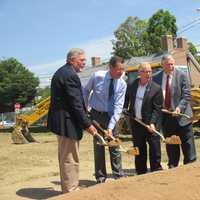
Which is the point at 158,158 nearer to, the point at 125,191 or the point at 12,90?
the point at 125,191

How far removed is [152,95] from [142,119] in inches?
15.0

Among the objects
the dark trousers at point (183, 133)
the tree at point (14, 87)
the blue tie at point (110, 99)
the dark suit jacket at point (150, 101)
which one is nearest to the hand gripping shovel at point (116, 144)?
the blue tie at point (110, 99)

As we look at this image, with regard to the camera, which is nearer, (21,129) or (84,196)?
(84,196)

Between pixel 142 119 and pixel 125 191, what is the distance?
7.12ft

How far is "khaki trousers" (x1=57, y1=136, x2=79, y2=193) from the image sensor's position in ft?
21.5

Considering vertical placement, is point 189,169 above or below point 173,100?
below

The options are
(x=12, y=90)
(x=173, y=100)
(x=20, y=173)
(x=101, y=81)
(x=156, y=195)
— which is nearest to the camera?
(x=156, y=195)

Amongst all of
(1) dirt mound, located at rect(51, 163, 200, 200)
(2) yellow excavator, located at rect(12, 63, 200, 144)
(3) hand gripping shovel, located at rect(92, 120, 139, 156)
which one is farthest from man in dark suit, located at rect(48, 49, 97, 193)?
(2) yellow excavator, located at rect(12, 63, 200, 144)

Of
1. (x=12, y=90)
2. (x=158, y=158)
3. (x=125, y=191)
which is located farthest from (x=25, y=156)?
(x=12, y=90)

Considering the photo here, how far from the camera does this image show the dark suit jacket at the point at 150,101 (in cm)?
771

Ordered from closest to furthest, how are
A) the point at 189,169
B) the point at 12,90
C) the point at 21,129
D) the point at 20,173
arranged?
the point at 189,169 < the point at 20,173 < the point at 21,129 < the point at 12,90

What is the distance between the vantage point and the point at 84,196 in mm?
5605

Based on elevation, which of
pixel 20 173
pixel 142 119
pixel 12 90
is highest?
pixel 12 90

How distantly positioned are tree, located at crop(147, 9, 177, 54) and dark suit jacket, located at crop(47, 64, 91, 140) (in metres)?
47.2
